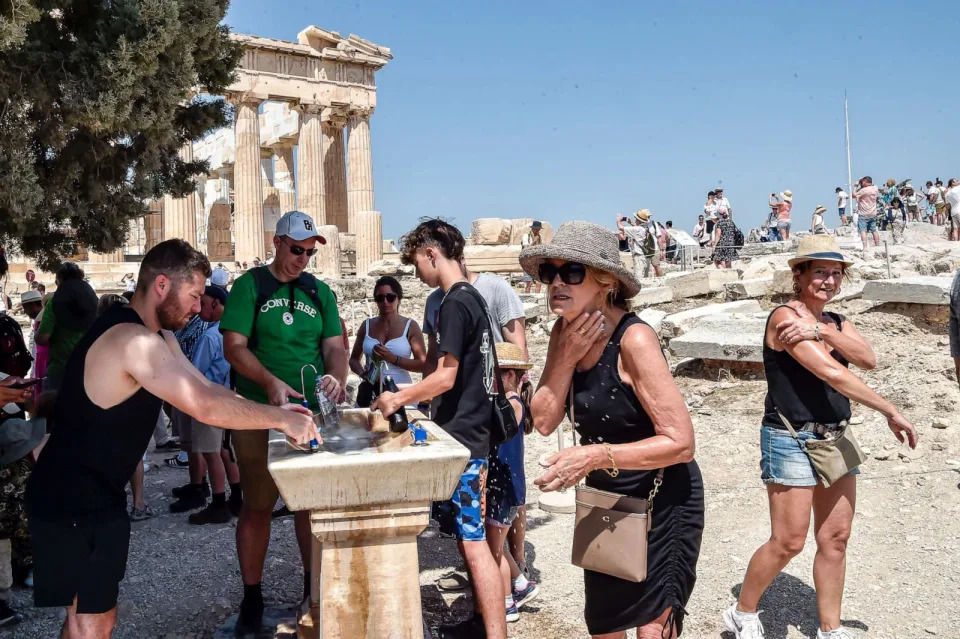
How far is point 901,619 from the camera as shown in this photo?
148 inches

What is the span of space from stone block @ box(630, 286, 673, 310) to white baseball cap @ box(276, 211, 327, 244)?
8.71 metres

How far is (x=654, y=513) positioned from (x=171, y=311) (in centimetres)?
183

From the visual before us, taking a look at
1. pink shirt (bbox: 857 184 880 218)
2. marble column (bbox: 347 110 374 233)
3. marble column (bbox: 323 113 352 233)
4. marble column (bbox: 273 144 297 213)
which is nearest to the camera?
pink shirt (bbox: 857 184 880 218)

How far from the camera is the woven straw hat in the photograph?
13.1 feet

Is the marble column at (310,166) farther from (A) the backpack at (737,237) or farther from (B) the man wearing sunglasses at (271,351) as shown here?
(B) the man wearing sunglasses at (271,351)

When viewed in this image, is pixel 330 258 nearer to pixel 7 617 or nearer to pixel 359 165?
pixel 359 165

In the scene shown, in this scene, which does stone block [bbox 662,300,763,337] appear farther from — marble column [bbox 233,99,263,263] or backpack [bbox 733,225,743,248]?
marble column [bbox 233,99,263,263]

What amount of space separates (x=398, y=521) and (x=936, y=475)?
451cm

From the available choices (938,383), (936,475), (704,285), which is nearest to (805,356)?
(936,475)

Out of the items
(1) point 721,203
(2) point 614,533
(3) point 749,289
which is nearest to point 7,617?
(2) point 614,533

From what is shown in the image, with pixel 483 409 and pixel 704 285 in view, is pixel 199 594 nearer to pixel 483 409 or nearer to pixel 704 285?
pixel 483 409

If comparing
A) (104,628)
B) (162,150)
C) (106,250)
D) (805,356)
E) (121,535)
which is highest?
(162,150)

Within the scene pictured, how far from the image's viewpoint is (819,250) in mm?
3365

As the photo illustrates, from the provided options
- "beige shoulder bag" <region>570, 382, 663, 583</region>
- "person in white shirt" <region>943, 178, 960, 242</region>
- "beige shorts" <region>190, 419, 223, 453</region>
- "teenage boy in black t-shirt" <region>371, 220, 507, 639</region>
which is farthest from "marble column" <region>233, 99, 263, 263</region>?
"beige shoulder bag" <region>570, 382, 663, 583</region>
